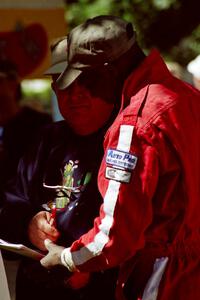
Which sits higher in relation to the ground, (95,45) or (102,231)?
(95,45)

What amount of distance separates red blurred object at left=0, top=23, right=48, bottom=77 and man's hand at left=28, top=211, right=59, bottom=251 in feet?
12.3

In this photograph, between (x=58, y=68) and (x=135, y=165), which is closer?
(x=135, y=165)

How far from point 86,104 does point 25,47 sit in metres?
4.12

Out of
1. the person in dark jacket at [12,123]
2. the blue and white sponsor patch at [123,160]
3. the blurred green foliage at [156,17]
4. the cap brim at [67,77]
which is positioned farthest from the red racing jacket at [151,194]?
the blurred green foliage at [156,17]

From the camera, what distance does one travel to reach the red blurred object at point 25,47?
7.03 metres

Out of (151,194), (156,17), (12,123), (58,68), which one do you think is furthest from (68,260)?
(156,17)

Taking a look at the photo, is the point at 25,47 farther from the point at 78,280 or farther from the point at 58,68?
the point at 78,280

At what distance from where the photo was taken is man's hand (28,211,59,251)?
331 centimetres

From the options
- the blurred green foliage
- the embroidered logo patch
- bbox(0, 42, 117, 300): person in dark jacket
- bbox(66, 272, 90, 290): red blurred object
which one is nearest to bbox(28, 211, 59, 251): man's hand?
bbox(0, 42, 117, 300): person in dark jacket

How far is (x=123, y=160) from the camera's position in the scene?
9.43 ft

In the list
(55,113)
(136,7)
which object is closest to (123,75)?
(55,113)

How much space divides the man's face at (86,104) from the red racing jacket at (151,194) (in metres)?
0.15

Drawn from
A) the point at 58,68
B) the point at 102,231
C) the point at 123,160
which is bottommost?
the point at 102,231

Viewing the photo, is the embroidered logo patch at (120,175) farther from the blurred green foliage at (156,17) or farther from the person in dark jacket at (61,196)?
the blurred green foliage at (156,17)
